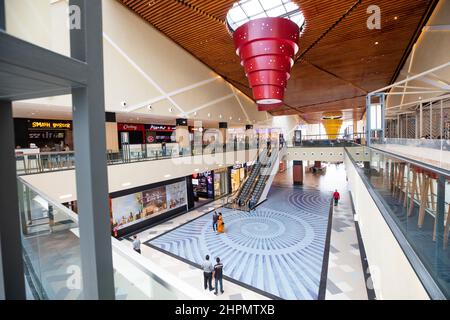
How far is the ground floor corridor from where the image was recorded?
25.5 ft

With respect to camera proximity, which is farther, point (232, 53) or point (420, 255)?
point (232, 53)

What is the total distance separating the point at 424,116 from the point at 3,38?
61.4ft

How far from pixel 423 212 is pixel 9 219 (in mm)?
4124

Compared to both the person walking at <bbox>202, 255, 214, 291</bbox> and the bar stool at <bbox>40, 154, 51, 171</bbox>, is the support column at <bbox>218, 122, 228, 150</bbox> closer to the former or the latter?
the bar stool at <bbox>40, 154, 51, 171</bbox>

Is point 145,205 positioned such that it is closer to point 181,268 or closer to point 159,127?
point 181,268

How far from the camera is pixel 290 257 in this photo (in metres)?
9.72

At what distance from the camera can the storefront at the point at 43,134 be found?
40.3ft

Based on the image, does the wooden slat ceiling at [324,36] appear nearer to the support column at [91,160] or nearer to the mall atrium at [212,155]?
the mall atrium at [212,155]

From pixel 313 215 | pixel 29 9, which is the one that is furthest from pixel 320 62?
pixel 29 9

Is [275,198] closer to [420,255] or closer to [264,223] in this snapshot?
[264,223]

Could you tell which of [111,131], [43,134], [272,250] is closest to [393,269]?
[272,250]

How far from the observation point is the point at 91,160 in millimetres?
1239

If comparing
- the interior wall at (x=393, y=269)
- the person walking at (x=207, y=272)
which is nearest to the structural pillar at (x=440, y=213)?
the interior wall at (x=393, y=269)

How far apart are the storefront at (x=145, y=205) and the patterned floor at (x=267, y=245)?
2086 millimetres
